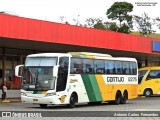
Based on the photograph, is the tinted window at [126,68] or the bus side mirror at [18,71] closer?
the bus side mirror at [18,71]

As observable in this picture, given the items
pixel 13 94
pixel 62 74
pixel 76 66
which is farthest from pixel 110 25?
pixel 62 74

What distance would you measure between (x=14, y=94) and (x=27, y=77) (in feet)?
41.1

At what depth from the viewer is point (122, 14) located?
86250mm

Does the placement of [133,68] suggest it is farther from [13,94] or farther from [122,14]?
[122,14]

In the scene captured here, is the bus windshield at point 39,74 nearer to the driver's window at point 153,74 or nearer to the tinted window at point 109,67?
the tinted window at point 109,67

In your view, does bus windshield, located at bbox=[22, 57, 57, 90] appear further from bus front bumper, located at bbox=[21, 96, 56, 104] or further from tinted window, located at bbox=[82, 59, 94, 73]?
tinted window, located at bbox=[82, 59, 94, 73]

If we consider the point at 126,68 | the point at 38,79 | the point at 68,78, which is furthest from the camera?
the point at 126,68

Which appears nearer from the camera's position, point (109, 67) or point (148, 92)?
point (109, 67)

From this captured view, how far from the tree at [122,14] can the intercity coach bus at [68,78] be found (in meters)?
57.5

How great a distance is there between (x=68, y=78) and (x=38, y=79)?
1.61 meters

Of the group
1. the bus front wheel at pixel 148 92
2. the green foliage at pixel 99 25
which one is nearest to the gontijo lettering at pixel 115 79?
the bus front wheel at pixel 148 92

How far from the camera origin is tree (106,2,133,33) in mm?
84812

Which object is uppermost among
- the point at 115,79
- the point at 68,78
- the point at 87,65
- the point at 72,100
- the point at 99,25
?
the point at 99,25

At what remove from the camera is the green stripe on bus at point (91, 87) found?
25094 mm
